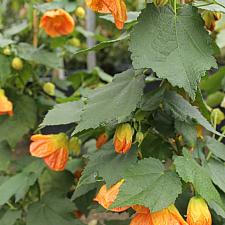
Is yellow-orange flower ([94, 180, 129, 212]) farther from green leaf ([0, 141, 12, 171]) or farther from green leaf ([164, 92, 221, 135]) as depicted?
green leaf ([0, 141, 12, 171])

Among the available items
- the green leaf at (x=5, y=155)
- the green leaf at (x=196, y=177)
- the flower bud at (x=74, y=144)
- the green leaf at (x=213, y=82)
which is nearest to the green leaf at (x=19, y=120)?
the green leaf at (x=5, y=155)

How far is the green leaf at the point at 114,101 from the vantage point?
2.31 ft

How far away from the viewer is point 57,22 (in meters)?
1.25

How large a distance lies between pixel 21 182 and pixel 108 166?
0.41m

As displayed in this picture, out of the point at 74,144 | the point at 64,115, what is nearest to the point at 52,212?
the point at 74,144

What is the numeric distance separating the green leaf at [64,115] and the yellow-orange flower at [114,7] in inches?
8.4

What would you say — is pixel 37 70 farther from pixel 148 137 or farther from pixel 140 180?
pixel 140 180

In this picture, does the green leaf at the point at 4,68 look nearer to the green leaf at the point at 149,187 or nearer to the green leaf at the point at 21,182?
the green leaf at the point at 21,182

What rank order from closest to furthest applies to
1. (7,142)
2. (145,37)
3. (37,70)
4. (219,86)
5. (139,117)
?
(145,37), (139,117), (219,86), (7,142), (37,70)

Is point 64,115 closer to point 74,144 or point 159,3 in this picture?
point 74,144

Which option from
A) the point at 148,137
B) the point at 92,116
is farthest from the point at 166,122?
the point at 92,116

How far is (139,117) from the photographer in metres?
0.79

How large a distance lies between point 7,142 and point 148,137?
0.58 meters

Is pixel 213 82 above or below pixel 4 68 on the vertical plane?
above
